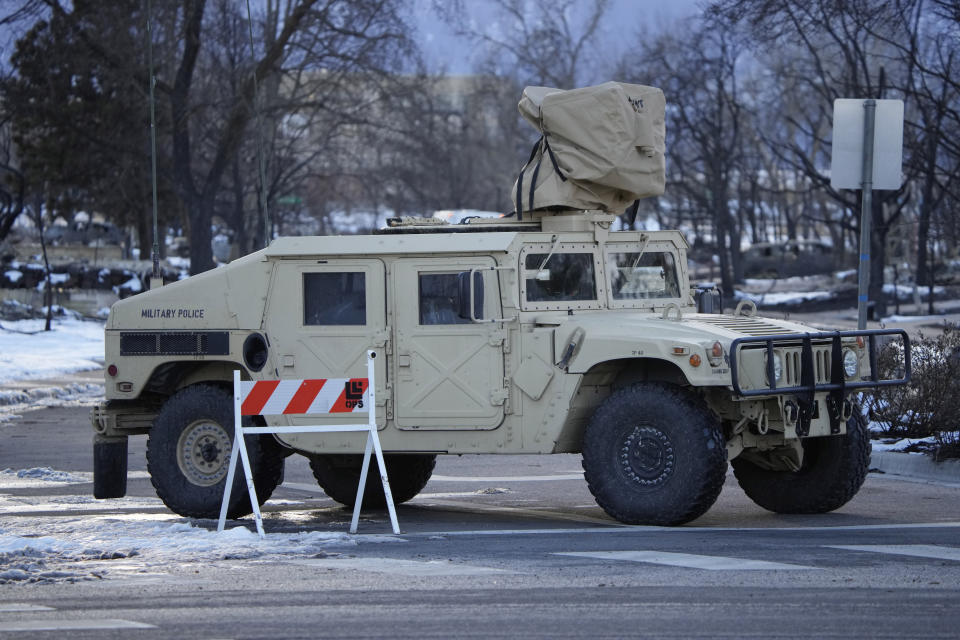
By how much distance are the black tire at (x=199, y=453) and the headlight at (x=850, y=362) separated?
4203 millimetres

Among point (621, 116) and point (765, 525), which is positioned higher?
point (621, 116)

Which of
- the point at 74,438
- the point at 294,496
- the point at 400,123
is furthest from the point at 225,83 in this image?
the point at 294,496

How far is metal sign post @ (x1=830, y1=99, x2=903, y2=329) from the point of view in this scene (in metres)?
13.4

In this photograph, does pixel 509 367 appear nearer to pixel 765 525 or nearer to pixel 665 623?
pixel 765 525

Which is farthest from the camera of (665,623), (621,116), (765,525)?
(621,116)

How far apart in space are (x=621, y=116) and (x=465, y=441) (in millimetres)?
2717

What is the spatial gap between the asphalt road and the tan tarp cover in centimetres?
242

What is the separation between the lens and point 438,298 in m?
10.3

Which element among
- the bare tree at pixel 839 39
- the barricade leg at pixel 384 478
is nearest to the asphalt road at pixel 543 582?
the barricade leg at pixel 384 478

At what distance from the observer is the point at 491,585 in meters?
7.51

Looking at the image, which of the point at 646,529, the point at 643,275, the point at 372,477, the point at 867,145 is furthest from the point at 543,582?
the point at 867,145

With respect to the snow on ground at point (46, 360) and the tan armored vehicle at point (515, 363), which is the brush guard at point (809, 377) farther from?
the snow on ground at point (46, 360)

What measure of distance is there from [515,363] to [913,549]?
2.98 meters

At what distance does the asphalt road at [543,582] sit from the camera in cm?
652
